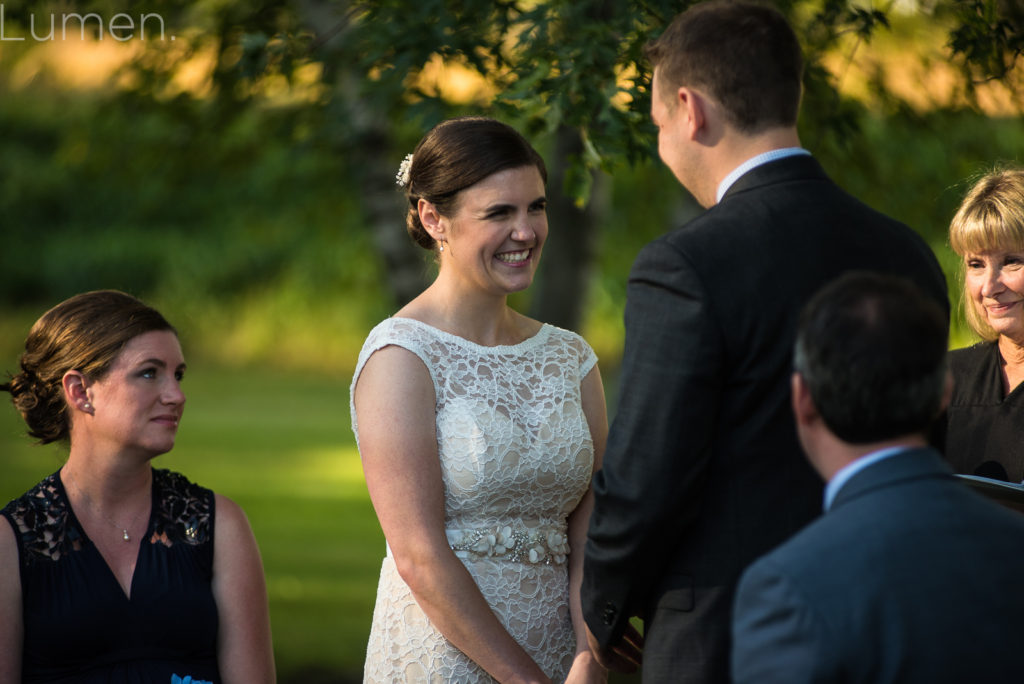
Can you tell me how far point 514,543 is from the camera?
9.33ft

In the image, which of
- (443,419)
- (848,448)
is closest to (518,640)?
(443,419)

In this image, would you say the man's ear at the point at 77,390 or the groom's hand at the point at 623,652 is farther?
the man's ear at the point at 77,390

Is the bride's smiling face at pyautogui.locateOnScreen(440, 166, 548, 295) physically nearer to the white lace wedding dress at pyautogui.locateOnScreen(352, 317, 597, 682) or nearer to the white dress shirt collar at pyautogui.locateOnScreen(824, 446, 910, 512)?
the white lace wedding dress at pyautogui.locateOnScreen(352, 317, 597, 682)

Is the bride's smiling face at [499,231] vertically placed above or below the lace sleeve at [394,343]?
above

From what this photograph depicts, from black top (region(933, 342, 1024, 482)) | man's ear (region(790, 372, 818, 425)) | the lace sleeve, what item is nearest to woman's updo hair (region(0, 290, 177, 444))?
the lace sleeve

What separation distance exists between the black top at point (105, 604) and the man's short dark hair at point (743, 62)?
186cm

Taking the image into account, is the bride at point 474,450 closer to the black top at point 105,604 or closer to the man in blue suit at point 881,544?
the black top at point 105,604

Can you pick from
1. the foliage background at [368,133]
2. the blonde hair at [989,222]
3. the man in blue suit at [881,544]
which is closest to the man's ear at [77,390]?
the foliage background at [368,133]

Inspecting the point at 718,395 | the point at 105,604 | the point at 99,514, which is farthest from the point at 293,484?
the point at 718,395

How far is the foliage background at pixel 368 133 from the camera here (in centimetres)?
390

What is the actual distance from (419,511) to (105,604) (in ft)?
2.95

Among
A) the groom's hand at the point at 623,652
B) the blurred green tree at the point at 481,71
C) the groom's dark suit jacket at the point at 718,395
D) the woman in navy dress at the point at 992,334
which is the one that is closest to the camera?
the groom's dark suit jacket at the point at 718,395

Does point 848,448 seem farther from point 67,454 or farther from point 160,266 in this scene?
point 160,266

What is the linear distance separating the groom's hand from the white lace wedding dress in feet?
1.30
